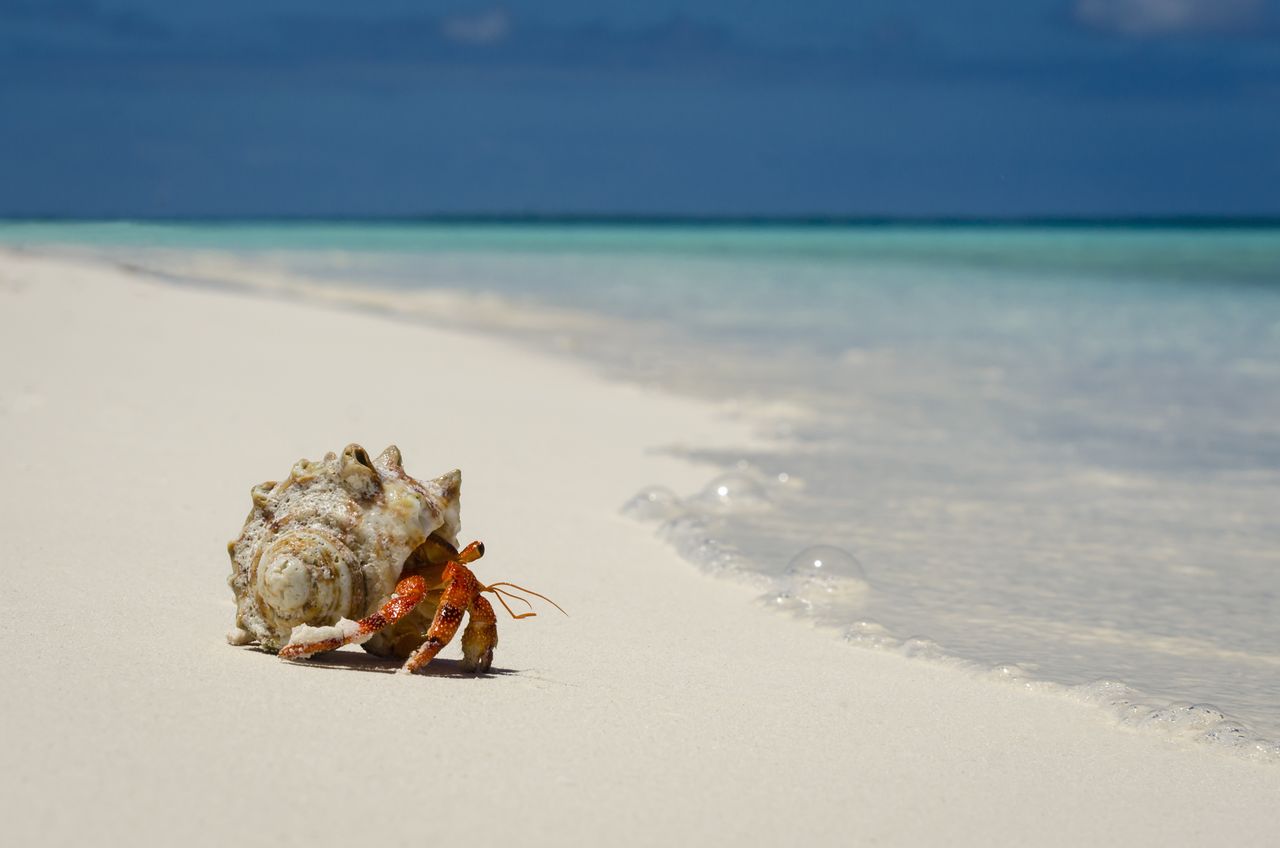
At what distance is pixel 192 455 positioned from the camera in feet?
18.1

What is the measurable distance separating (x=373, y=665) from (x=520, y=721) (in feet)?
1.47

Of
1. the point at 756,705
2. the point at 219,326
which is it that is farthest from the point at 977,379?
the point at 756,705

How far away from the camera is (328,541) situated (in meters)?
2.97

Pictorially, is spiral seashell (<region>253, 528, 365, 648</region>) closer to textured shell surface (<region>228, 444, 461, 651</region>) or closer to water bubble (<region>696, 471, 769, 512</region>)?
textured shell surface (<region>228, 444, 461, 651</region>)

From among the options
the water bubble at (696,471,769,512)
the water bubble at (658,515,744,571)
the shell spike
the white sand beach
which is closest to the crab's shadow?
the white sand beach

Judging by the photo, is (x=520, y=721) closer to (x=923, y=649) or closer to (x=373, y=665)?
(x=373, y=665)

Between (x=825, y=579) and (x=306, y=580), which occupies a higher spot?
(x=306, y=580)

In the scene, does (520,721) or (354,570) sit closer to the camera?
(520,721)

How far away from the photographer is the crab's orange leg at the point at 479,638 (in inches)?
123

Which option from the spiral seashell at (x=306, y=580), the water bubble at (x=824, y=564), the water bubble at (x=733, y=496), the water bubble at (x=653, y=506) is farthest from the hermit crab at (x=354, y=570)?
the water bubble at (x=733, y=496)

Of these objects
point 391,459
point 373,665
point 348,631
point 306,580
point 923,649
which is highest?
point 391,459

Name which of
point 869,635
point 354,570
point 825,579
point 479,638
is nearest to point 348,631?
point 354,570

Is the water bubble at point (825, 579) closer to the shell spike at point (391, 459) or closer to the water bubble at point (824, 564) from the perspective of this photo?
the water bubble at point (824, 564)

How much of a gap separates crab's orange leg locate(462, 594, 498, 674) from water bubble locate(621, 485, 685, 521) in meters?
2.23
